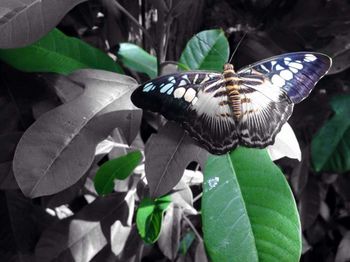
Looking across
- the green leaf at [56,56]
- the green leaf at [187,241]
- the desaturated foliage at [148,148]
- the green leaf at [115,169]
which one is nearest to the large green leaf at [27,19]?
the desaturated foliage at [148,148]

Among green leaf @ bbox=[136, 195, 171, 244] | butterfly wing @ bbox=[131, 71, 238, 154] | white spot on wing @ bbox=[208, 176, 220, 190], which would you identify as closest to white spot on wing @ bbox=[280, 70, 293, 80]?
butterfly wing @ bbox=[131, 71, 238, 154]

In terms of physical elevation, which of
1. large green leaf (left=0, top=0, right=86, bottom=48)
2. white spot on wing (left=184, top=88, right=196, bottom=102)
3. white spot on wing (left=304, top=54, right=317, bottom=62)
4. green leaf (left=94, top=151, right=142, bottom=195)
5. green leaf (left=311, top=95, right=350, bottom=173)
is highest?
large green leaf (left=0, top=0, right=86, bottom=48)

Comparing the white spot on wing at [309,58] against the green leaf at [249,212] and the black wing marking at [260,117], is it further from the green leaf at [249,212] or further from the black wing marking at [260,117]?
the green leaf at [249,212]

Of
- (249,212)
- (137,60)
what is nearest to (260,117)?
(249,212)

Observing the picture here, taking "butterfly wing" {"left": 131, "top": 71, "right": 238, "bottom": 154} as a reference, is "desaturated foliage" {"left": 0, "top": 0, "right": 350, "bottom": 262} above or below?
below

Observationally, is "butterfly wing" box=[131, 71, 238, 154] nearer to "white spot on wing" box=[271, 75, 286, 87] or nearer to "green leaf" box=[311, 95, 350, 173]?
"white spot on wing" box=[271, 75, 286, 87]

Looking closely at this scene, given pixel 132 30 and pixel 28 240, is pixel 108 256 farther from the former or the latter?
pixel 132 30

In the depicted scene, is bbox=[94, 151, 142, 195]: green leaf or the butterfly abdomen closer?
the butterfly abdomen
